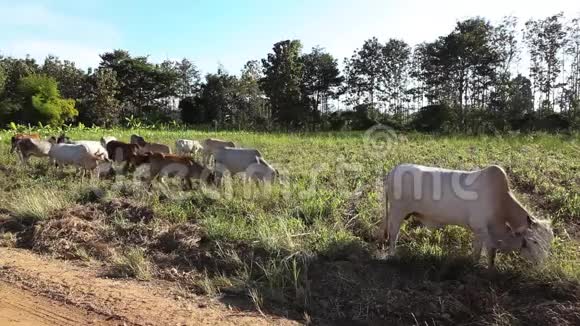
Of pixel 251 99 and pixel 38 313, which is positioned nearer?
pixel 38 313

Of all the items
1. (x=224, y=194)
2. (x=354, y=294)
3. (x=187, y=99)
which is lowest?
(x=354, y=294)

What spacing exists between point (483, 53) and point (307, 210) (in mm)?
36152

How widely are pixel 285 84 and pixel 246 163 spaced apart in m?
32.9

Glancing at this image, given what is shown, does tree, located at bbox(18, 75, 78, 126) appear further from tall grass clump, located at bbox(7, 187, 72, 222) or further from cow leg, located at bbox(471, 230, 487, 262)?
cow leg, located at bbox(471, 230, 487, 262)

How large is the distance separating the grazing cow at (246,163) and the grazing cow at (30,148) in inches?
229

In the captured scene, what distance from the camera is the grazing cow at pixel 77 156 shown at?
12992 mm

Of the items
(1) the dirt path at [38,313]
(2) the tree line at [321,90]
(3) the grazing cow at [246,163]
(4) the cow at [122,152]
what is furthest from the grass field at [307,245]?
(2) the tree line at [321,90]

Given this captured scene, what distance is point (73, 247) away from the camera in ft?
24.7

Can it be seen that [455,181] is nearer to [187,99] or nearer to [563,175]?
[563,175]

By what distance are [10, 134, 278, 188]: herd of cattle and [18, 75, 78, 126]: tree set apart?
80.6 feet

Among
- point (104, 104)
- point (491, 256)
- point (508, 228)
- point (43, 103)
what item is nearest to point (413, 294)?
point (491, 256)

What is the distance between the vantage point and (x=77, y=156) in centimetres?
1305

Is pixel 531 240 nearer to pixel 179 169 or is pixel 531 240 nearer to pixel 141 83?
pixel 179 169


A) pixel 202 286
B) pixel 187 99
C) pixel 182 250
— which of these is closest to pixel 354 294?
pixel 202 286
